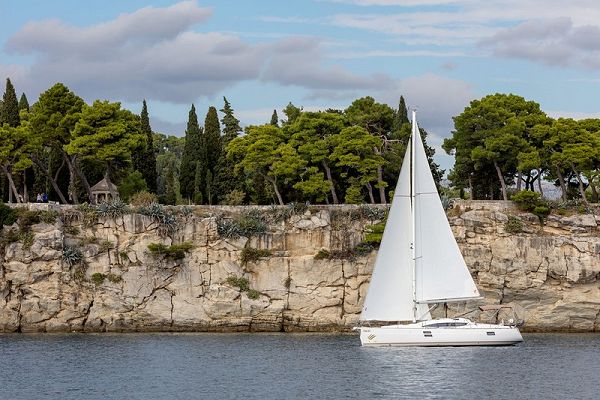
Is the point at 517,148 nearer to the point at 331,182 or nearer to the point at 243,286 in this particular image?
the point at 331,182

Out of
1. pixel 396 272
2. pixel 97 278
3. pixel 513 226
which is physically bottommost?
pixel 97 278

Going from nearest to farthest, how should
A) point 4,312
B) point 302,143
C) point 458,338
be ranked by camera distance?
point 458,338 → point 4,312 → point 302,143

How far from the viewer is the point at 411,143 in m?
72.2

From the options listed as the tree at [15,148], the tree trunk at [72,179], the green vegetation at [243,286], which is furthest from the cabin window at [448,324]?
the tree at [15,148]

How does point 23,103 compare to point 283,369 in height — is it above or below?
above

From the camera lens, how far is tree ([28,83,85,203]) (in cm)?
8856

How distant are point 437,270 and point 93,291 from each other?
77.3 ft

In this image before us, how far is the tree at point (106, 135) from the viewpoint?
3415 inches

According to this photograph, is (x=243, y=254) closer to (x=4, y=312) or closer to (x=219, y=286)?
(x=219, y=286)

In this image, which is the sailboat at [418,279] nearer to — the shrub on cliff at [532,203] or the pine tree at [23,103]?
the shrub on cliff at [532,203]

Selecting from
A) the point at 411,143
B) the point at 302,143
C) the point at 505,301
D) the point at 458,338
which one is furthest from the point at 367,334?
the point at 302,143

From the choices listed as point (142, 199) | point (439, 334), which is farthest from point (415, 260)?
point (142, 199)

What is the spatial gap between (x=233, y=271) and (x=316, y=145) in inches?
471

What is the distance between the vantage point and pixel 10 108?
91.9m
